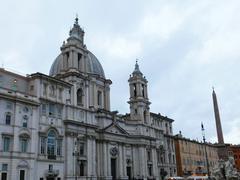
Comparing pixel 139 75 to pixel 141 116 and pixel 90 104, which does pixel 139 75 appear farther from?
pixel 90 104

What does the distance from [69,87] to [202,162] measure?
58.8 meters

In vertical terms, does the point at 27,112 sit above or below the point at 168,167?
above

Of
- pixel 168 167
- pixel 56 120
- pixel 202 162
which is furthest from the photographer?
pixel 202 162

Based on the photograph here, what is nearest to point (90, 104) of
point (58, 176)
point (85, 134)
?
point (85, 134)

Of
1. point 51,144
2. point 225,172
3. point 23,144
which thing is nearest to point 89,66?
point 51,144

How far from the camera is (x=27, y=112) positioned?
43.8 metres

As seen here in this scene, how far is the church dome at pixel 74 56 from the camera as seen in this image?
57.3 meters

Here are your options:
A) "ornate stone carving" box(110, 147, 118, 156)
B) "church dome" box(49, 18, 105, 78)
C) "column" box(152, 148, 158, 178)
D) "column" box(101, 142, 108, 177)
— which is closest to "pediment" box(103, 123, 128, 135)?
"column" box(101, 142, 108, 177)

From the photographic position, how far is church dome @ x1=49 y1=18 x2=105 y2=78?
188 feet

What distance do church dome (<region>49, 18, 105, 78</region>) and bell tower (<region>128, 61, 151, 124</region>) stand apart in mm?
12877

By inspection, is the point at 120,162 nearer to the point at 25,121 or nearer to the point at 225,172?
the point at 225,172

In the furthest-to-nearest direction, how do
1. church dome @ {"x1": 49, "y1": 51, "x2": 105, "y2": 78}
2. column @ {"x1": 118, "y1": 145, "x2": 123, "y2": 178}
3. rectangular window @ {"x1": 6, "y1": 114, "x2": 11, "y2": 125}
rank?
1. church dome @ {"x1": 49, "y1": 51, "x2": 105, "y2": 78}
2. column @ {"x1": 118, "y1": 145, "x2": 123, "y2": 178}
3. rectangular window @ {"x1": 6, "y1": 114, "x2": 11, "y2": 125}

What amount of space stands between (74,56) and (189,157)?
47.5 metres

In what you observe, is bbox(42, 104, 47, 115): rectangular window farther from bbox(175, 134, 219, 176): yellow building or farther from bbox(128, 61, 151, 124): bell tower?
bbox(175, 134, 219, 176): yellow building
